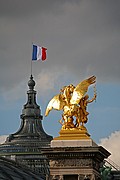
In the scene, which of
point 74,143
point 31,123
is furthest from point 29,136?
point 74,143

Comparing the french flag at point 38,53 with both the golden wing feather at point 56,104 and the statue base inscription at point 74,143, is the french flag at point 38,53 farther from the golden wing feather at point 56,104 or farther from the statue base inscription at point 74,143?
the statue base inscription at point 74,143

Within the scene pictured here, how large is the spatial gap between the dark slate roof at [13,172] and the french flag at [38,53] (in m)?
26.5

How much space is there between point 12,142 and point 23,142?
3.74 metres

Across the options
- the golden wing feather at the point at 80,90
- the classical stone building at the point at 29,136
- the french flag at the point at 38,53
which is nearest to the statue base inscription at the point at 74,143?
the golden wing feather at the point at 80,90

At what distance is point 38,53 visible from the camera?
41844 mm

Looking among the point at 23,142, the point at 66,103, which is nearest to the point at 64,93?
the point at 66,103

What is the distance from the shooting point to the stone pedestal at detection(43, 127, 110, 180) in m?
30.2

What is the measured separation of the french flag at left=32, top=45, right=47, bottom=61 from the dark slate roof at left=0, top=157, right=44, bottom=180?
26510 mm

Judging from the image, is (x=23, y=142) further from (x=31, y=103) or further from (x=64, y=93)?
(x=64, y=93)

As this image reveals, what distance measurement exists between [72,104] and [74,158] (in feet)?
5.98

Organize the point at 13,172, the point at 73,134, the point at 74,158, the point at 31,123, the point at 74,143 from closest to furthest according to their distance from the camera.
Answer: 1. the point at 74,158
2. the point at 74,143
3. the point at 73,134
4. the point at 13,172
5. the point at 31,123

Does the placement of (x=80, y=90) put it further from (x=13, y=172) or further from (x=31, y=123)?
(x=31, y=123)

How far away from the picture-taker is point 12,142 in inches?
5886

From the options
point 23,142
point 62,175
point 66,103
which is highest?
point 23,142
